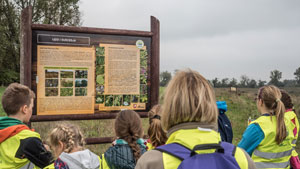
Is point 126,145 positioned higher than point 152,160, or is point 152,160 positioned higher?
point 152,160


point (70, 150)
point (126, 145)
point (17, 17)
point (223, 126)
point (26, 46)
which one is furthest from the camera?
point (17, 17)

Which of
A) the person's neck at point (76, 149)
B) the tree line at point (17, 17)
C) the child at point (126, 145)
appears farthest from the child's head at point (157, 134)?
the tree line at point (17, 17)

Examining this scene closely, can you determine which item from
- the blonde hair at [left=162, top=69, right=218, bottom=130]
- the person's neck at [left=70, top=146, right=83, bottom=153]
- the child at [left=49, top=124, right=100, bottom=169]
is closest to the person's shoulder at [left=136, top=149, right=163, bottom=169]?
the blonde hair at [left=162, top=69, right=218, bottom=130]

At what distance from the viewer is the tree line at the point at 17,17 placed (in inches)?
874

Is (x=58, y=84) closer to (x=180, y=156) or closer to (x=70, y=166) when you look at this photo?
(x=70, y=166)

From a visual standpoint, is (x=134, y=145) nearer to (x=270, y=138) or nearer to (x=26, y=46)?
(x=270, y=138)

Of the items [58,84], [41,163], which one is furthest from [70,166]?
[58,84]

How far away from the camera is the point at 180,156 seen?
136 centimetres

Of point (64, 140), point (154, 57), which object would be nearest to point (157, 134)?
point (64, 140)

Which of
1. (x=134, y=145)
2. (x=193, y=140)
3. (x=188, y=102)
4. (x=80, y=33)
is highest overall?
(x=80, y=33)

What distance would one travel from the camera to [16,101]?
3.21 meters

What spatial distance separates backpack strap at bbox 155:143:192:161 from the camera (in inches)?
53.7

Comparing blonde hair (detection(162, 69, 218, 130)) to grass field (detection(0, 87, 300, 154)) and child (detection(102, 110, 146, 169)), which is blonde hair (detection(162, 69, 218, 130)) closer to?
child (detection(102, 110, 146, 169))

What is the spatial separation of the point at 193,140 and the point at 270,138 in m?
2.33
